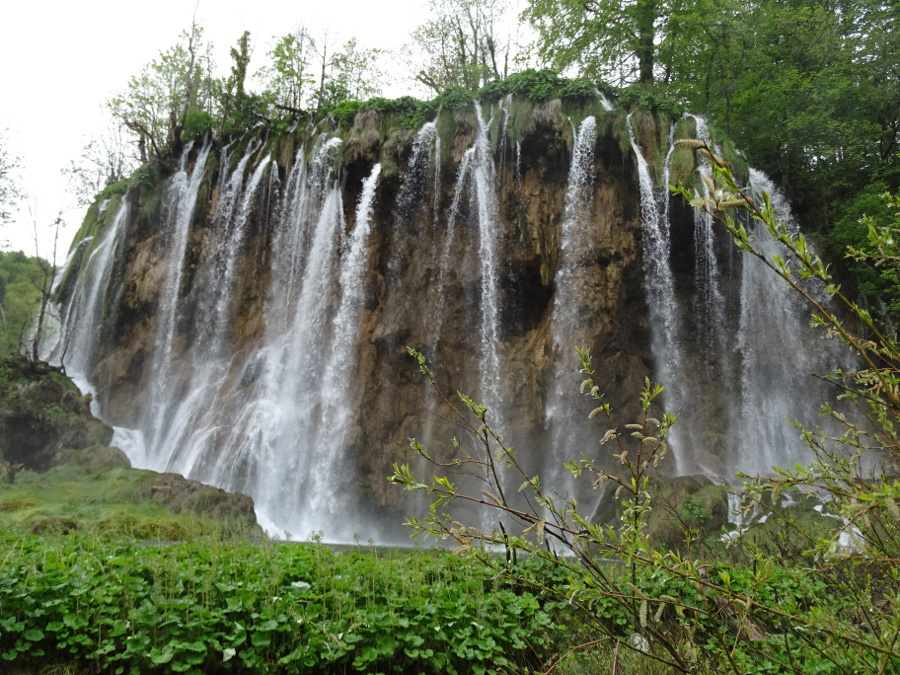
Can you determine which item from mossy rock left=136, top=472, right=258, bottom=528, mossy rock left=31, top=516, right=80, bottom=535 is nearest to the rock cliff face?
mossy rock left=136, top=472, right=258, bottom=528

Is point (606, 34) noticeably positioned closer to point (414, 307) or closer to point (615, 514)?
point (414, 307)

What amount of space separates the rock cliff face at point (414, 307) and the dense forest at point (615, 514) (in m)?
0.94

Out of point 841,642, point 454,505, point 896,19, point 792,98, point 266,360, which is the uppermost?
point 896,19

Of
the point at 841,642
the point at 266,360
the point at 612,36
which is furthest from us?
the point at 612,36

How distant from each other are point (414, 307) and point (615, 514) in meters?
7.97

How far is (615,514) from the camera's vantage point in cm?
1219

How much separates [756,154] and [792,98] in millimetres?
1818

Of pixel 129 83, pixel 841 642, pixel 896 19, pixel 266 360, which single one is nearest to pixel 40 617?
pixel 841 642

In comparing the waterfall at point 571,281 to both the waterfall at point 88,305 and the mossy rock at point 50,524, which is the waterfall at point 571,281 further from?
the waterfall at point 88,305

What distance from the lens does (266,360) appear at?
1852 cm

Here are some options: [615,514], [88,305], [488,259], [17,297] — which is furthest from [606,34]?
[17,297]

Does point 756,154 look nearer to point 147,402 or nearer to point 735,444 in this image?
point 735,444

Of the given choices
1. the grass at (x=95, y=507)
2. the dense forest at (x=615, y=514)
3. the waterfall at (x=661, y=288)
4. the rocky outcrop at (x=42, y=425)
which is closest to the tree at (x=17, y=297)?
the dense forest at (x=615, y=514)

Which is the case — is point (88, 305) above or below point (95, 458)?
above
